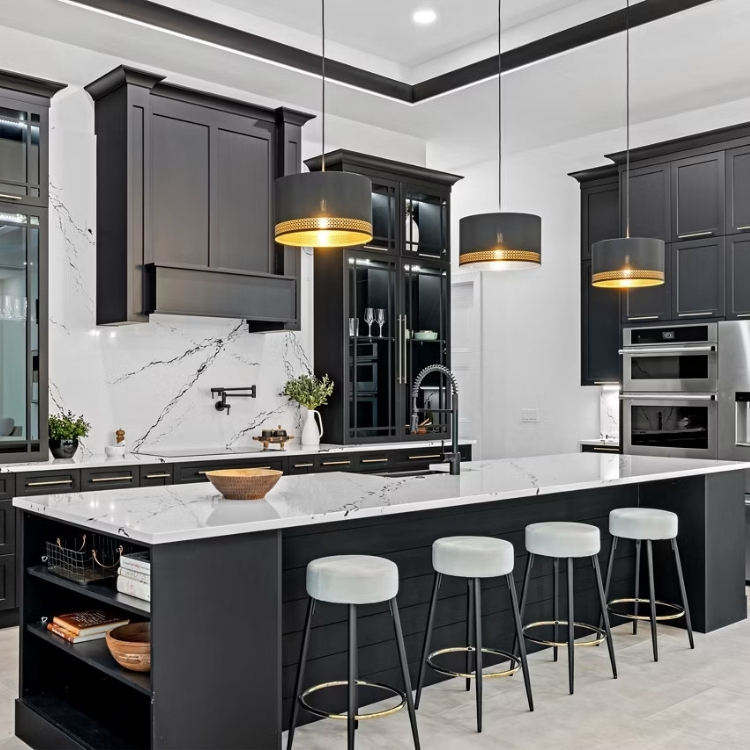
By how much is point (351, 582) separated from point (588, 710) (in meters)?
1.24

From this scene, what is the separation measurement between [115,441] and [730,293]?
4.13 meters

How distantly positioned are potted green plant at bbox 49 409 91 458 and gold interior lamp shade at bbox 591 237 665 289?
3.06m

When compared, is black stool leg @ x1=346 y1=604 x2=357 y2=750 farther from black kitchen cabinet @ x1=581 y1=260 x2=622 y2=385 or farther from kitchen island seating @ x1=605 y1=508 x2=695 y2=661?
black kitchen cabinet @ x1=581 y1=260 x2=622 y2=385

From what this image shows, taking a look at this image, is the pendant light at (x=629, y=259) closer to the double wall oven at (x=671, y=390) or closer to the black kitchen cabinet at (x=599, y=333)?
the double wall oven at (x=671, y=390)

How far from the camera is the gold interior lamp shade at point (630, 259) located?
13.7ft

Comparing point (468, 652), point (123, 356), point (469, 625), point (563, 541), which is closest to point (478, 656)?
point (469, 625)

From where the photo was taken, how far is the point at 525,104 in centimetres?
635

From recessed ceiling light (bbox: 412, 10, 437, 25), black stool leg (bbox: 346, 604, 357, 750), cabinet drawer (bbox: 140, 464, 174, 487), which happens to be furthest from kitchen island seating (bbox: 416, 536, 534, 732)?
recessed ceiling light (bbox: 412, 10, 437, 25)

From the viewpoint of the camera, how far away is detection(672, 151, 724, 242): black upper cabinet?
5832 mm

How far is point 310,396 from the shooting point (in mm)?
6227

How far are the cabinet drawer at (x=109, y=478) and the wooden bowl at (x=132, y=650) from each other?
2.10 metres

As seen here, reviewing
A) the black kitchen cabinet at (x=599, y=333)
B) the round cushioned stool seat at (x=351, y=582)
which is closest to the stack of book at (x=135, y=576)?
the round cushioned stool seat at (x=351, y=582)

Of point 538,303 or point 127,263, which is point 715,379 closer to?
point 538,303

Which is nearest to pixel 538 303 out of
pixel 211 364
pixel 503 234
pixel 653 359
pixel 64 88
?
pixel 653 359
